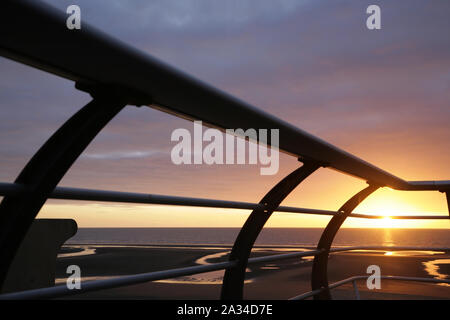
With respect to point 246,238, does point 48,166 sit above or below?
above

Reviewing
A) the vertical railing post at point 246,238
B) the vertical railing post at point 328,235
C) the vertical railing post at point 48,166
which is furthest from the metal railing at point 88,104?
the vertical railing post at point 328,235

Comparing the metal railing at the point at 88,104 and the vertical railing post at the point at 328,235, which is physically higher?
the metal railing at the point at 88,104

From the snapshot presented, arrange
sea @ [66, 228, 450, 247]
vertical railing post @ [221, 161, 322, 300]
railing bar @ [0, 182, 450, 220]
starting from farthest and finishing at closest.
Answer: sea @ [66, 228, 450, 247] < vertical railing post @ [221, 161, 322, 300] < railing bar @ [0, 182, 450, 220]

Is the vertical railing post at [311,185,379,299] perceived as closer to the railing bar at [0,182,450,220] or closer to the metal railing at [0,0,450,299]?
the railing bar at [0,182,450,220]

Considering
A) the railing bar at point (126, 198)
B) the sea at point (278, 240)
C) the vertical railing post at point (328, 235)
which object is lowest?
the sea at point (278, 240)

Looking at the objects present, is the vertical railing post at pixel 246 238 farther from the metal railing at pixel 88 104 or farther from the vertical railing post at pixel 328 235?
the vertical railing post at pixel 328 235

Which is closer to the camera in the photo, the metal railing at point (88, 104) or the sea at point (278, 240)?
the metal railing at point (88, 104)

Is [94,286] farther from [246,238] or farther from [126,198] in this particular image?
[246,238]

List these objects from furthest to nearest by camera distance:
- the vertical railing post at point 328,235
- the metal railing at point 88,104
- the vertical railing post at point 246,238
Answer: the vertical railing post at point 328,235 < the vertical railing post at point 246,238 < the metal railing at point 88,104

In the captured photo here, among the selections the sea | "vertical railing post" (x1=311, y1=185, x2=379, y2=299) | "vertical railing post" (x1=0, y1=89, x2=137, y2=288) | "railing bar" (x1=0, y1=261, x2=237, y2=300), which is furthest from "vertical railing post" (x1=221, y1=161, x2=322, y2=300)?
the sea

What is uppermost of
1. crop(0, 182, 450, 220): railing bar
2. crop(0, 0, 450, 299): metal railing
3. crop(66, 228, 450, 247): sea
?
crop(0, 0, 450, 299): metal railing

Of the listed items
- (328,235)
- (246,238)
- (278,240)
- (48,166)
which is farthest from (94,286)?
(278,240)
